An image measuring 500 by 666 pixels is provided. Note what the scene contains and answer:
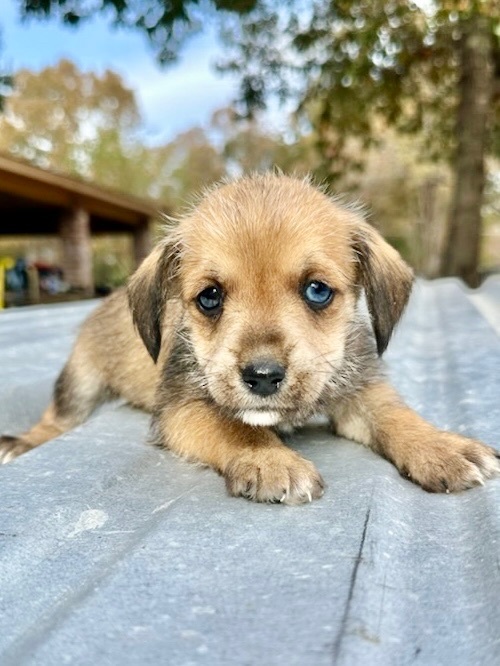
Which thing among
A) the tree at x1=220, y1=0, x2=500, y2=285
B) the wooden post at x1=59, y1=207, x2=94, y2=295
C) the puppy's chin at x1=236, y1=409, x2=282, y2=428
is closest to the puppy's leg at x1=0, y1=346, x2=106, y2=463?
the puppy's chin at x1=236, y1=409, x2=282, y2=428

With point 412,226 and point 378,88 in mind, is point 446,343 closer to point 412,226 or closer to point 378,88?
point 378,88

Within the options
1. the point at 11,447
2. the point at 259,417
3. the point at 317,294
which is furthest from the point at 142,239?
the point at 259,417

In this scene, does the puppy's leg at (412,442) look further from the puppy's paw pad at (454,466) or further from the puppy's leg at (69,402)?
the puppy's leg at (69,402)

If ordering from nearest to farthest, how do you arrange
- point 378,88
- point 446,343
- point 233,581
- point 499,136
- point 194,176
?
point 233,581 → point 446,343 → point 378,88 → point 499,136 → point 194,176

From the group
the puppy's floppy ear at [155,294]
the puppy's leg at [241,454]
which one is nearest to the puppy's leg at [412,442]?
the puppy's leg at [241,454]

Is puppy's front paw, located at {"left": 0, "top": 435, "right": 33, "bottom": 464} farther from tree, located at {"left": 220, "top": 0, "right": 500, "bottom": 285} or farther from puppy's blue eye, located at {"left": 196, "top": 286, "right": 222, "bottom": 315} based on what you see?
tree, located at {"left": 220, "top": 0, "right": 500, "bottom": 285}

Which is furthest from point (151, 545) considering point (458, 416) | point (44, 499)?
point (458, 416)

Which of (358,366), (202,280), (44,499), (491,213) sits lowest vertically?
(44,499)
